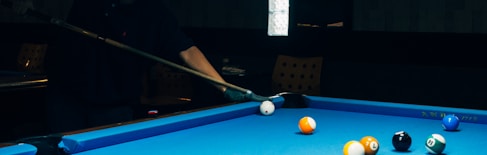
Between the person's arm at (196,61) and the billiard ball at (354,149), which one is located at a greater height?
the person's arm at (196,61)

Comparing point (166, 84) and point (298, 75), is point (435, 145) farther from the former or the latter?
point (166, 84)

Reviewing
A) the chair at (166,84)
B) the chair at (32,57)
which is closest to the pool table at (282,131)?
the chair at (166,84)

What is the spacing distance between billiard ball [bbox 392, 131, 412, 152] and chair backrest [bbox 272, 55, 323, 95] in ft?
11.4

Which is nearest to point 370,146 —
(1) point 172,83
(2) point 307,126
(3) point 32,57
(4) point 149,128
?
(2) point 307,126

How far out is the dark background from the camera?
5777 millimetres

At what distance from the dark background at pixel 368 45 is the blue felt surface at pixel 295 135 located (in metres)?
2.97

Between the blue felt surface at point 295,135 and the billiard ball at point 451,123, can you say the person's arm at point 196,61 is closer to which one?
the blue felt surface at point 295,135

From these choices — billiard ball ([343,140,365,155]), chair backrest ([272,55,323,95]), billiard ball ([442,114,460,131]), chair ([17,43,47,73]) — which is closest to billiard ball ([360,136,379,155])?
billiard ball ([343,140,365,155])

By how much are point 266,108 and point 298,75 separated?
9.54ft

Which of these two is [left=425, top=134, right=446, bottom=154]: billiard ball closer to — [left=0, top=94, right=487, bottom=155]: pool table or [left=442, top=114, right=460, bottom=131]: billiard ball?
[left=0, top=94, right=487, bottom=155]: pool table

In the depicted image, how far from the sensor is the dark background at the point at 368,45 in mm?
5777

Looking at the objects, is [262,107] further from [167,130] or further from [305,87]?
[305,87]

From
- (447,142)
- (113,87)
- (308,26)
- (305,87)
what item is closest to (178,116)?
(113,87)

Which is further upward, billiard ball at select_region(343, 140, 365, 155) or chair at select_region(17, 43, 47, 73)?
chair at select_region(17, 43, 47, 73)
